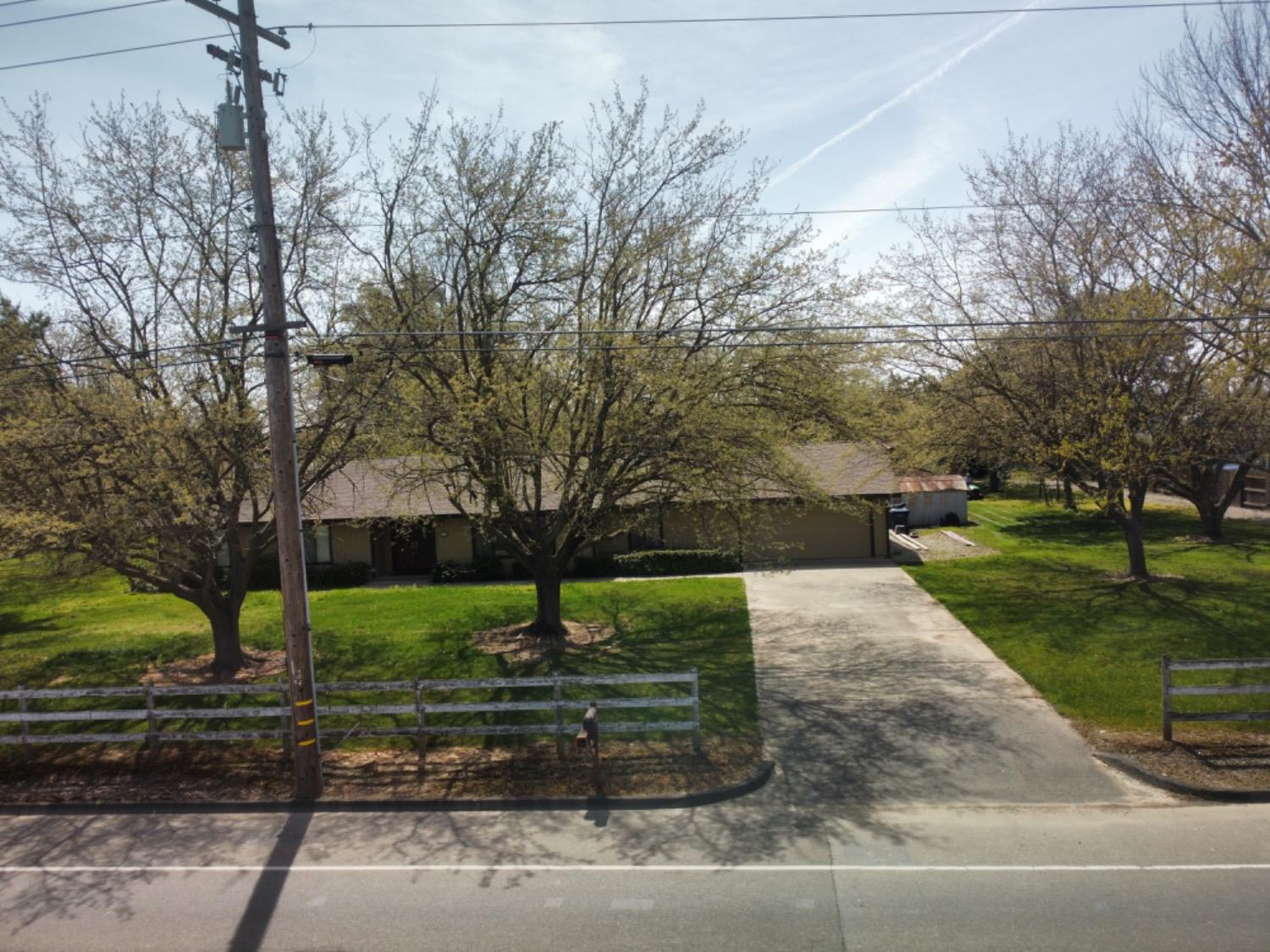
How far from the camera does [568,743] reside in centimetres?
1099

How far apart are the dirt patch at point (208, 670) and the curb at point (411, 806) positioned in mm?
4533

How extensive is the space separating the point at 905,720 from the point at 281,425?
28.8 feet

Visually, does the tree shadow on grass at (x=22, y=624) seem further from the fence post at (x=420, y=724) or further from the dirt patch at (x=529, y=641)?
the fence post at (x=420, y=724)

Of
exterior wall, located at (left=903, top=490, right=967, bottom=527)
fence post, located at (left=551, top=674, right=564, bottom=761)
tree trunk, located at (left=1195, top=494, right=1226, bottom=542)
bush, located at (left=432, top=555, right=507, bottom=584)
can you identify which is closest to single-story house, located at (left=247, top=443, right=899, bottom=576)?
bush, located at (left=432, top=555, right=507, bottom=584)

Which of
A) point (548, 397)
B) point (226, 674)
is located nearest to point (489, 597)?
point (226, 674)

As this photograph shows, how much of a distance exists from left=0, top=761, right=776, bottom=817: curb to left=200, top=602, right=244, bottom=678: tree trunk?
5257 mm

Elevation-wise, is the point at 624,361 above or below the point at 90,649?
above

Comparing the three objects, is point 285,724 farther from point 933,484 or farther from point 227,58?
point 933,484

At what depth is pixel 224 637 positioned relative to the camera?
49.7ft

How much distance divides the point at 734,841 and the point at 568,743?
11.1 ft

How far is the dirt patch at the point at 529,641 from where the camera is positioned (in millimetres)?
15727

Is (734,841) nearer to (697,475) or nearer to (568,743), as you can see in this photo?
(568,743)

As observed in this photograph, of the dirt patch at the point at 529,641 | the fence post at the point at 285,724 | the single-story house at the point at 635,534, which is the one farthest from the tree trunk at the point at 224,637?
the single-story house at the point at 635,534

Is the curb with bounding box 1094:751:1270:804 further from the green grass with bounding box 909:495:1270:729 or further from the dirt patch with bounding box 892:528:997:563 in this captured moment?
the dirt patch with bounding box 892:528:997:563
